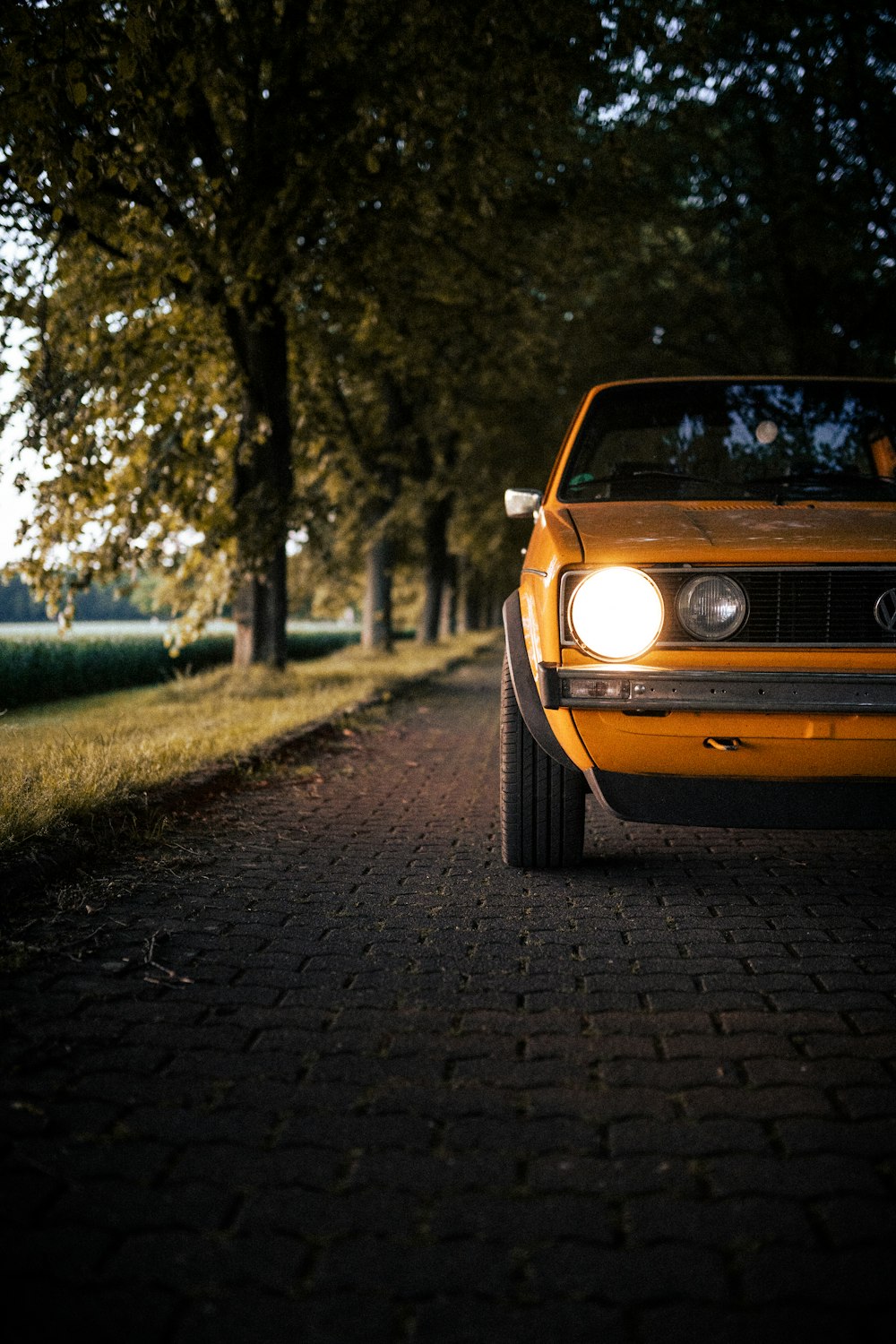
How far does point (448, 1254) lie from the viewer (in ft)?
5.58

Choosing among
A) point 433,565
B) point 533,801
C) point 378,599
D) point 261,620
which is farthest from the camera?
point 433,565

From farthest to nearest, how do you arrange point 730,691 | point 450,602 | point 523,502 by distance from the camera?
point 450,602 < point 523,502 < point 730,691

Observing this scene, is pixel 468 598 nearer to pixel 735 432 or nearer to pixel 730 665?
pixel 735 432

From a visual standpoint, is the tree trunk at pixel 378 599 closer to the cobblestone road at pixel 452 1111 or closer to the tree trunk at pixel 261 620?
the tree trunk at pixel 261 620

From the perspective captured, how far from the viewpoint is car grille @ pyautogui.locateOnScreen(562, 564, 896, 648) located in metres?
3.40

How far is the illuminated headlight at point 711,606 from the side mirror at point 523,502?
1426mm

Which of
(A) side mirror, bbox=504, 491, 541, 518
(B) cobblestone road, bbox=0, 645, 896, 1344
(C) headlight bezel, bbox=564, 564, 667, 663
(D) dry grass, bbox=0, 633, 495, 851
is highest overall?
(A) side mirror, bbox=504, 491, 541, 518

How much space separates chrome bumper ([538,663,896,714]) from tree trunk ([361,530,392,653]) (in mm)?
16501

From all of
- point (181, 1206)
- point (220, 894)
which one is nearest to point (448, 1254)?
point (181, 1206)

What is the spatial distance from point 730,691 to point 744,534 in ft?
1.85

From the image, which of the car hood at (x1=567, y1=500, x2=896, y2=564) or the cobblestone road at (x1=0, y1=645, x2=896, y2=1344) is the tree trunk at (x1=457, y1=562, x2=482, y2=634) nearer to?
the car hood at (x1=567, y1=500, x2=896, y2=564)

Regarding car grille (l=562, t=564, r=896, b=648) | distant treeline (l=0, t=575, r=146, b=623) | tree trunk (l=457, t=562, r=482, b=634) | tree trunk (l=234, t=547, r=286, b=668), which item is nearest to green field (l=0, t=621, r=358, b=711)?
distant treeline (l=0, t=575, r=146, b=623)

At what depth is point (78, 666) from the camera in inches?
542

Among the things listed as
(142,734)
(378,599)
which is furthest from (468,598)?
(142,734)
